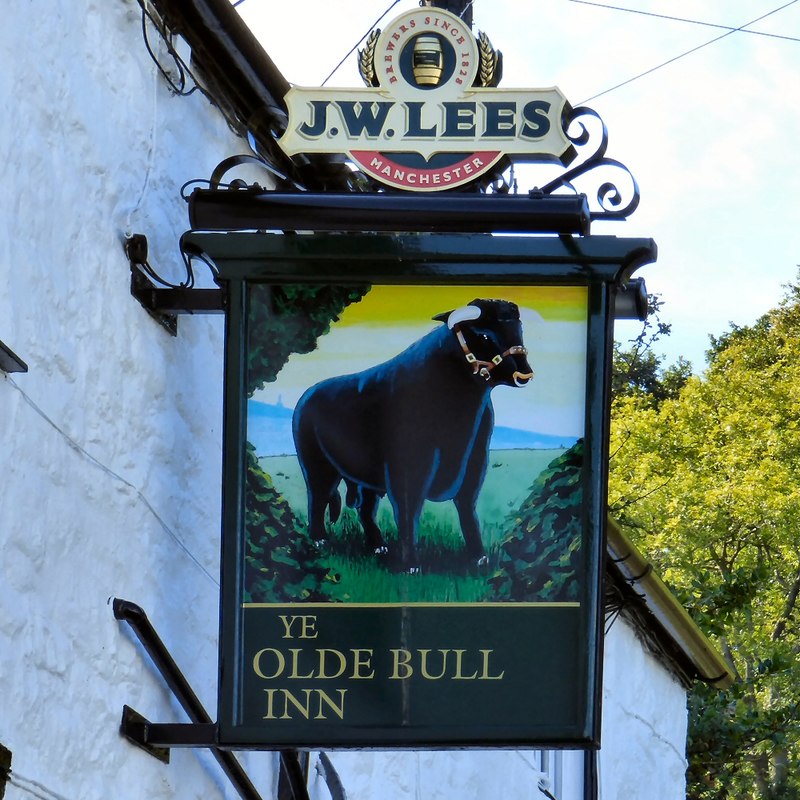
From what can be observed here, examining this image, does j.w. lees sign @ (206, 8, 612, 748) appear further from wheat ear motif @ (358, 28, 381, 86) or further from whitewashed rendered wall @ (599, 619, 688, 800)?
whitewashed rendered wall @ (599, 619, 688, 800)

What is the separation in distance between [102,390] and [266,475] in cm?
65

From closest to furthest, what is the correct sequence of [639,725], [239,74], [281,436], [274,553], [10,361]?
[10,361]
[274,553]
[281,436]
[239,74]
[639,725]

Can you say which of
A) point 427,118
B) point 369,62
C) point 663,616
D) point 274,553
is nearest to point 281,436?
point 274,553

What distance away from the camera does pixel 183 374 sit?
6660mm

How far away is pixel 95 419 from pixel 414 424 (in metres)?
1.08

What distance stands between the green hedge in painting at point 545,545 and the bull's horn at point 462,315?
0.58m

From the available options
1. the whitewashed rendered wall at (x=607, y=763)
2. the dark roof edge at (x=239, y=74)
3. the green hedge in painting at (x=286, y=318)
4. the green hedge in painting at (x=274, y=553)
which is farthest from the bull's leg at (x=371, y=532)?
the whitewashed rendered wall at (x=607, y=763)

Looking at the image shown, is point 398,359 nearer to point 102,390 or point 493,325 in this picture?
point 493,325

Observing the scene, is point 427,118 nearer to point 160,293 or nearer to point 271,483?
point 160,293

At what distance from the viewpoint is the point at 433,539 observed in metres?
5.73

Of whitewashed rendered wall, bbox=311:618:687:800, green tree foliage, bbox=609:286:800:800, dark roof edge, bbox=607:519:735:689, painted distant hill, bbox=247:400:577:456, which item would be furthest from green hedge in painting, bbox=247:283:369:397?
green tree foliage, bbox=609:286:800:800

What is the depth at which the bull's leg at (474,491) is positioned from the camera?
18.7 ft

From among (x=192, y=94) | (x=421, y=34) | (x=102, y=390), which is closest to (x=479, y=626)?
(x=102, y=390)

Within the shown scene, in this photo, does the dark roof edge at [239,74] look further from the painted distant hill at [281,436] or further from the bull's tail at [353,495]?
the bull's tail at [353,495]
